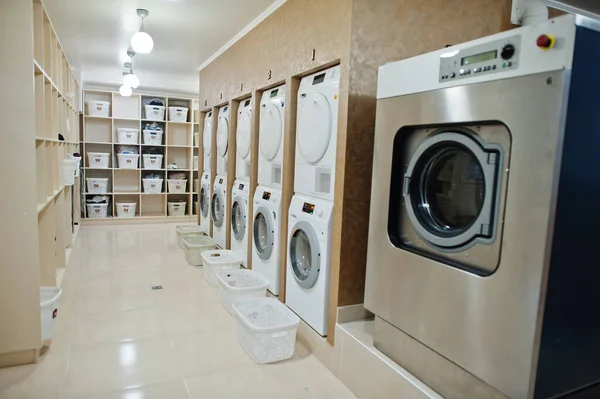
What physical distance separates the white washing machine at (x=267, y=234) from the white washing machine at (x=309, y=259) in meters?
0.25

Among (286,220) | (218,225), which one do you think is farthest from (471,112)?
(218,225)

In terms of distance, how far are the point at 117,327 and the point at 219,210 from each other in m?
2.13

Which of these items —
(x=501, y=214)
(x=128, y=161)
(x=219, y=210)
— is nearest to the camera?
(x=501, y=214)

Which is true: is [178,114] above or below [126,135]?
above

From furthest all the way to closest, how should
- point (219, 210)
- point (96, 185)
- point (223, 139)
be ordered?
point (96, 185), point (219, 210), point (223, 139)

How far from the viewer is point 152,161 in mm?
7465

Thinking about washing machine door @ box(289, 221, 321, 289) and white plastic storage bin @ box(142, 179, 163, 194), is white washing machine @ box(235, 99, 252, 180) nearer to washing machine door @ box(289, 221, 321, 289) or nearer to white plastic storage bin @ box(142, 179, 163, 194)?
washing machine door @ box(289, 221, 321, 289)

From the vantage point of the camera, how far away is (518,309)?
1.42 metres

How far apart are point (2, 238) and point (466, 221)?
8.31 ft

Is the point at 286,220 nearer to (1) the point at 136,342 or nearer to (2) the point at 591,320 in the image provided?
(1) the point at 136,342

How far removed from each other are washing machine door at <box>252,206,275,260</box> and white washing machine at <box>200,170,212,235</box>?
1931 millimetres

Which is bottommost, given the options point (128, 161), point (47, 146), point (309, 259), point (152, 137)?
point (309, 259)

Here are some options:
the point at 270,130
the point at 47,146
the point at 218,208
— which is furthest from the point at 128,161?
the point at 270,130

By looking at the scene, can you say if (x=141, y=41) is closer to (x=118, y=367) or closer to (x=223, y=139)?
(x=223, y=139)
